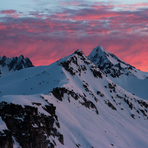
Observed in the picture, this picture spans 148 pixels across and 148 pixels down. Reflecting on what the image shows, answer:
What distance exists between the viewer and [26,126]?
38.0m

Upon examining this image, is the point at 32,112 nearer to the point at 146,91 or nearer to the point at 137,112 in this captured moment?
the point at 137,112

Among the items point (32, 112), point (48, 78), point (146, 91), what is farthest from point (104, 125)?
point (146, 91)

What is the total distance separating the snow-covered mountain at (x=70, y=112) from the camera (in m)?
38.4

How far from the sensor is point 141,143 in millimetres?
70688

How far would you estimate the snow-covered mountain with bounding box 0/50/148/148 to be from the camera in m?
38.4

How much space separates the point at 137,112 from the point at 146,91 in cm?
8430

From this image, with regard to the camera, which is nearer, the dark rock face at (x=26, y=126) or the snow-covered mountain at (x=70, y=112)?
the dark rock face at (x=26, y=126)

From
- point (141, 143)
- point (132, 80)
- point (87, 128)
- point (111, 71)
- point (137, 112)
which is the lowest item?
point (141, 143)

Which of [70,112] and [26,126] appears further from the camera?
[70,112]

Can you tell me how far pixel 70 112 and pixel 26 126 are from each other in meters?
22.9

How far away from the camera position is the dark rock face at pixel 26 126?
3588 cm

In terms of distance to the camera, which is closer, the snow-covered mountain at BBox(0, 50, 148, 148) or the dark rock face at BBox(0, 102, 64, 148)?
the dark rock face at BBox(0, 102, 64, 148)

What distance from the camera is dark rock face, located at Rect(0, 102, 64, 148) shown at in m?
35.9

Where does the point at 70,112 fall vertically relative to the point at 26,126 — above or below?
above
